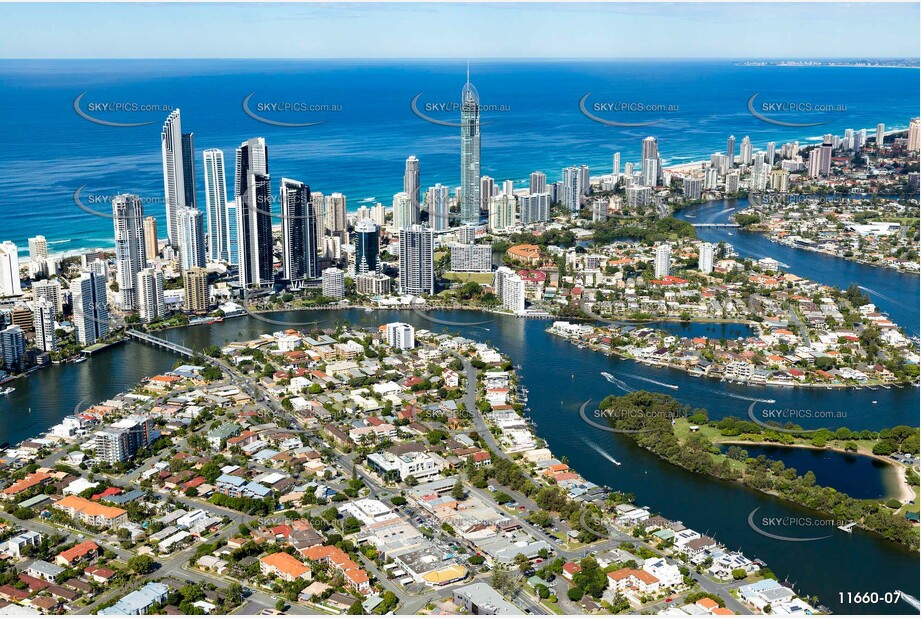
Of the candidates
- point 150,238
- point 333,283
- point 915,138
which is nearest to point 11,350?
point 333,283

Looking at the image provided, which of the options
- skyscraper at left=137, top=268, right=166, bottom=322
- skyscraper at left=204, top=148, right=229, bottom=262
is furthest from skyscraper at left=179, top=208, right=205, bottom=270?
skyscraper at left=137, top=268, right=166, bottom=322

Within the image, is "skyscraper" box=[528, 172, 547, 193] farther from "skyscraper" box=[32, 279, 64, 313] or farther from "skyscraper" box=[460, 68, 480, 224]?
"skyscraper" box=[32, 279, 64, 313]

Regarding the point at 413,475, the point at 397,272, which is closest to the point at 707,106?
the point at 397,272

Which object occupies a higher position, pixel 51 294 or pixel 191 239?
pixel 191 239

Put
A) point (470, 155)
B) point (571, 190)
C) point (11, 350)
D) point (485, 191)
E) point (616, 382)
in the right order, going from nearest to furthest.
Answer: point (616, 382)
point (11, 350)
point (470, 155)
point (485, 191)
point (571, 190)

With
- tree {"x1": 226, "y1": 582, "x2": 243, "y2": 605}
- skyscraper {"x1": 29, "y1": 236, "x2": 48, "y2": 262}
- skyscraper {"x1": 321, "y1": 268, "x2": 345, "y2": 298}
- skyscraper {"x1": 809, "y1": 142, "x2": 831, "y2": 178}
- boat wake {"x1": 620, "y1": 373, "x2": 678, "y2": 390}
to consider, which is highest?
skyscraper {"x1": 809, "y1": 142, "x2": 831, "y2": 178}

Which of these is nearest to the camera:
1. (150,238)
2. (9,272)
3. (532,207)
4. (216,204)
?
(9,272)

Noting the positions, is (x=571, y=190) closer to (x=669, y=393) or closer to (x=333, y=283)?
(x=333, y=283)

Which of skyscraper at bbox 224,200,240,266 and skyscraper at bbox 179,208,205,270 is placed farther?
skyscraper at bbox 224,200,240,266
